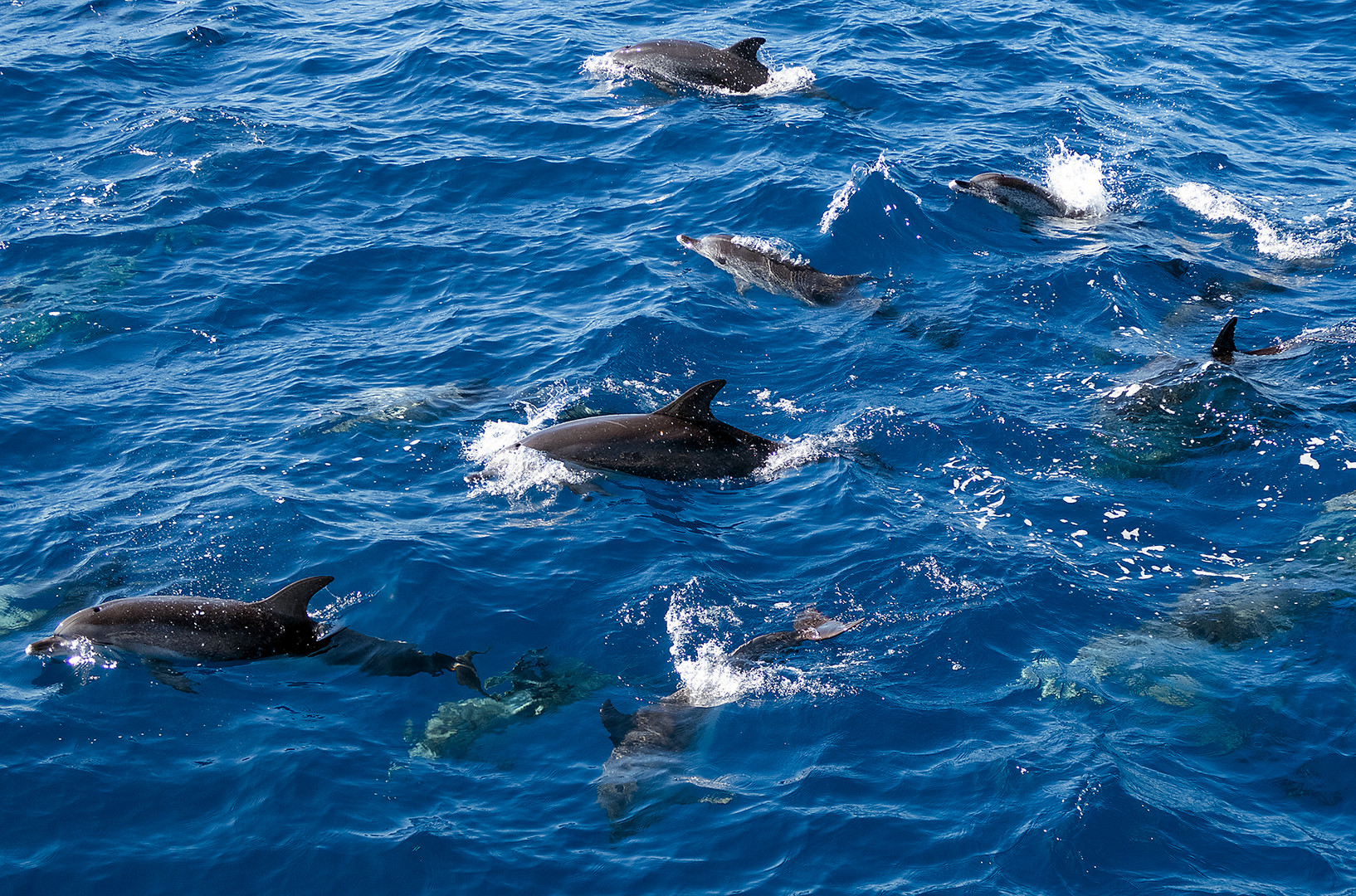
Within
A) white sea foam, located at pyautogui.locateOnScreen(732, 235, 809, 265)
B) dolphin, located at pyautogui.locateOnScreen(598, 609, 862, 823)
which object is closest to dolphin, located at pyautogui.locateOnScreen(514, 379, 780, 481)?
dolphin, located at pyautogui.locateOnScreen(598, 609, 862, 823)

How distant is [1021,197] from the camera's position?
19453 mm

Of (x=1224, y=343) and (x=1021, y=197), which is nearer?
(x=1224, y=343)

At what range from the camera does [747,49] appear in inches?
944

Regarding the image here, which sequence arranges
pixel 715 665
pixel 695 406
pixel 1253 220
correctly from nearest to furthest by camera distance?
pixel 715 665
pixel 695 406
pixel 1253 220

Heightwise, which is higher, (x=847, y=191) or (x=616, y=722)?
(x=847, y=191)

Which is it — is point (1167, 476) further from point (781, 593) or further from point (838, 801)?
point (838, 801)

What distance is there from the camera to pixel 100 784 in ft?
31.9

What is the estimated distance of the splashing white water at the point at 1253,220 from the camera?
18.6 metres

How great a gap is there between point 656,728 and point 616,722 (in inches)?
15.5

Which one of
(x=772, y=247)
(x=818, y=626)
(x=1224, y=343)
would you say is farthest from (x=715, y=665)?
(x=772, y=247)

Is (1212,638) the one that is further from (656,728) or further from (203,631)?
(203,631)

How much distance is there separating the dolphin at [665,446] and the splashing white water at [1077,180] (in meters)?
9.80

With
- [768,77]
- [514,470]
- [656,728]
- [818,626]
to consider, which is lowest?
[656,728]

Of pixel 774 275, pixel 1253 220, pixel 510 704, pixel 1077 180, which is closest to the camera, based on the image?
pixel 510 704
